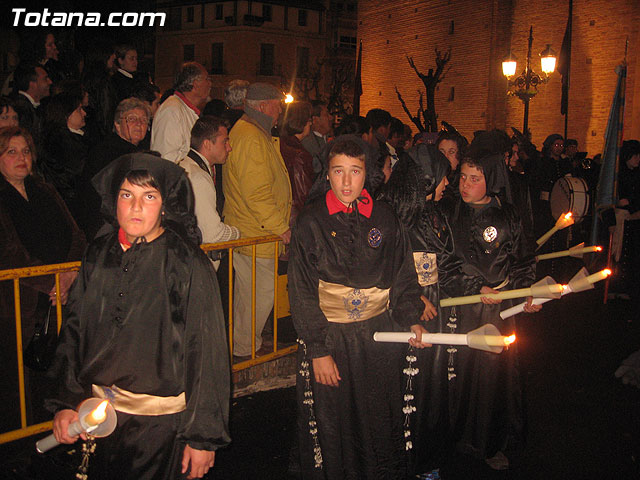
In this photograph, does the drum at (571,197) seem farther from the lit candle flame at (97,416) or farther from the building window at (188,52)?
the building window at (188,52)

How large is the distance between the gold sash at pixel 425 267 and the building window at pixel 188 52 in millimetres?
57078

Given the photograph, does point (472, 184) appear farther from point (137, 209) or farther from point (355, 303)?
point (137, 209)

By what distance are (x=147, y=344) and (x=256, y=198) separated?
300cm

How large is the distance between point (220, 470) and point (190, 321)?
2068 millimetres

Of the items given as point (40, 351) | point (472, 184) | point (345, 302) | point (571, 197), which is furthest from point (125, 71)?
point (571, 197)

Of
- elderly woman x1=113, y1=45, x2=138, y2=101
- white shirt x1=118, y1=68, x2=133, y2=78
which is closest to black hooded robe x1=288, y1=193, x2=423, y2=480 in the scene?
elderly woman x1=113, y1=45, x2=138, y2=101

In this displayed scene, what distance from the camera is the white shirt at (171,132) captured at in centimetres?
569

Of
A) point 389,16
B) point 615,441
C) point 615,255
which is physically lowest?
point 615,441

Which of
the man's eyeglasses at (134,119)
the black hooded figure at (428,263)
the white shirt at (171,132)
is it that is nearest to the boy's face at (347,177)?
the black hooded figure at (428,263)

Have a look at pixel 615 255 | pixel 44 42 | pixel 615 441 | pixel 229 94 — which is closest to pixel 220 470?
pixel 615 441

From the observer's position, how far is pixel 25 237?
14.1 feet

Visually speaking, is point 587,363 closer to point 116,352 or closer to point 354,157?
point 354,157

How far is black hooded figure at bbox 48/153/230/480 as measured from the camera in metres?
2.68

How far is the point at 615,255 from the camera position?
9.82 meters
